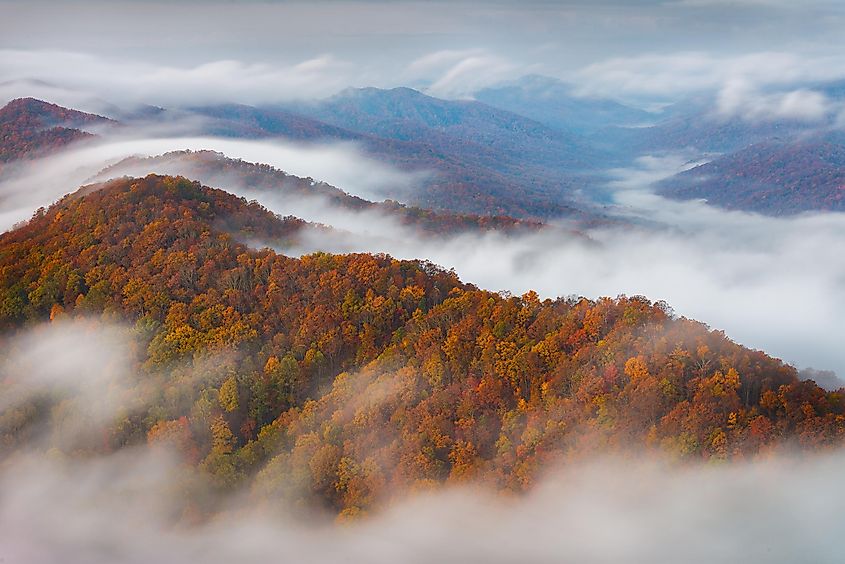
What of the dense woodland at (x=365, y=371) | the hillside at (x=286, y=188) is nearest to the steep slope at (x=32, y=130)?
the hillside at (x=286, y=188)

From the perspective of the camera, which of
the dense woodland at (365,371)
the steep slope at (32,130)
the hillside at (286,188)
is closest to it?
the dense woodland at (365,371)

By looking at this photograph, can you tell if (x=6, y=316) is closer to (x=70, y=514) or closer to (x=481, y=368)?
(x=70, y=514)

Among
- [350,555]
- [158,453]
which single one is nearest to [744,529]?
[350,555]

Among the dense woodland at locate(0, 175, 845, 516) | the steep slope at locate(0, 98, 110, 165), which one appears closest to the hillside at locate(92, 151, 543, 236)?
the steep slope at locate(0, 98, 110, 165)

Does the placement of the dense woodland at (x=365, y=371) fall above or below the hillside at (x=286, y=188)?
below

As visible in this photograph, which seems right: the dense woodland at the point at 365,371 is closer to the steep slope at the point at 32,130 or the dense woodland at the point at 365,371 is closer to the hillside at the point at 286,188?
the hillside at the point at 286,188

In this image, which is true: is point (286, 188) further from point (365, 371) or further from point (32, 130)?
point (365, 371)
